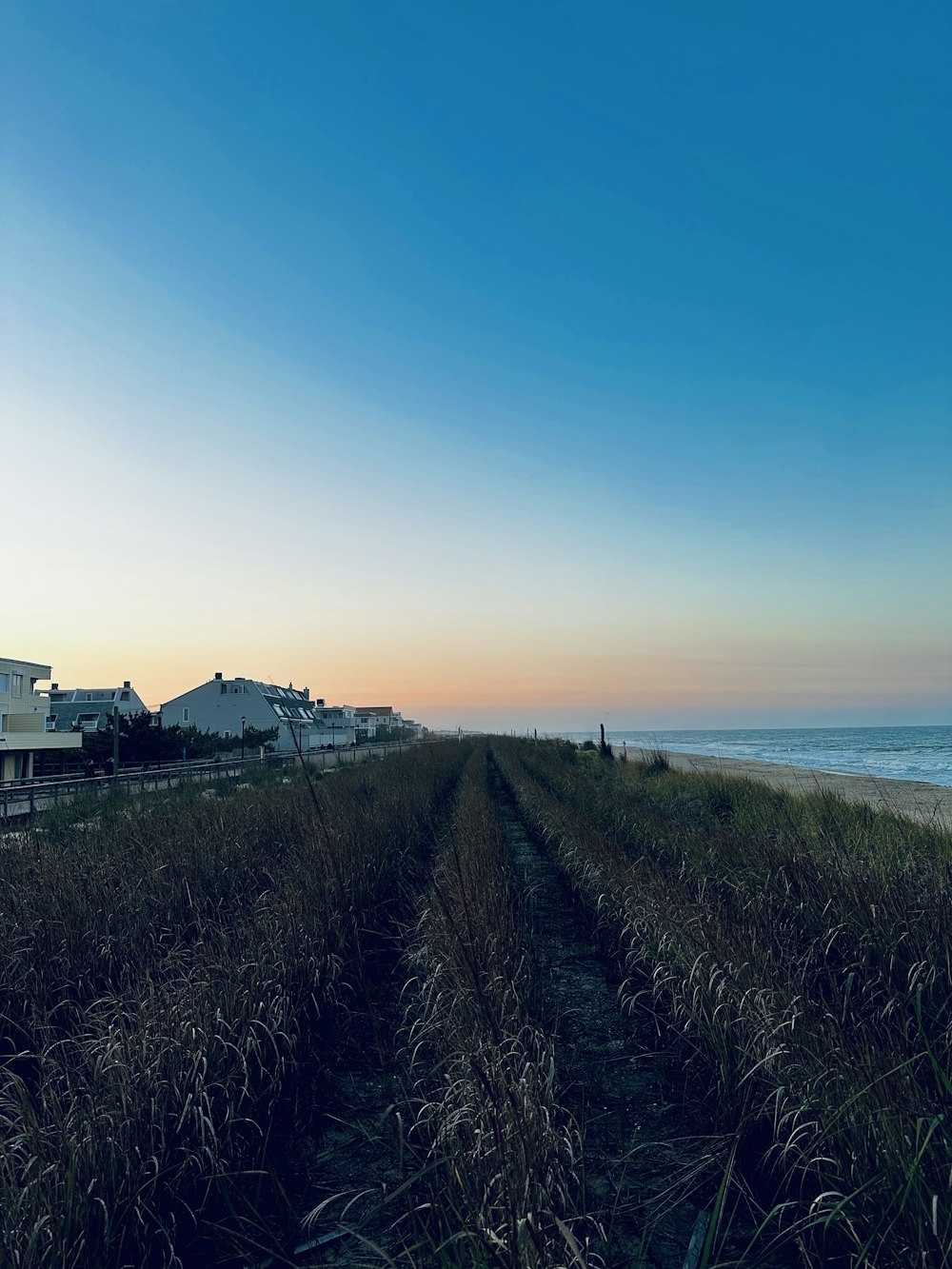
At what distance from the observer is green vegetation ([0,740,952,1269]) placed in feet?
7.85

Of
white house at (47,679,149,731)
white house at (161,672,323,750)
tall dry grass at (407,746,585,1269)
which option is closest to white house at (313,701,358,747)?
white house at (161,672,323,750)

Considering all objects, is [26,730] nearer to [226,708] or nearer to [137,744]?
[137,744]

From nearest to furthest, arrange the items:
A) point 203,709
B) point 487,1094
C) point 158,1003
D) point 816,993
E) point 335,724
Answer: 1. point 487,1094
2. point 158,1003
3. point 816,993
4. point 203,709
5. point 335,724

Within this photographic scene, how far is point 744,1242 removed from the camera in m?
2.76

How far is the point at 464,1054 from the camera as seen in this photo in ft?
10.00

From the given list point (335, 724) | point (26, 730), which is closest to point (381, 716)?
point (335, 724)

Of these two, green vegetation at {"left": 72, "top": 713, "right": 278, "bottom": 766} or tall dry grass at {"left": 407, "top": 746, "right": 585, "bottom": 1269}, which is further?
green vegetation at {"left": 72, "top": 713, "right": 278, "bottom": 766}

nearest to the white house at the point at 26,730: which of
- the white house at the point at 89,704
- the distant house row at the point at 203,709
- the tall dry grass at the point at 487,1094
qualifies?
the distant house row at the point at 203,709

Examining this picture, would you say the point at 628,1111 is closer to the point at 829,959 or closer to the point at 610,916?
the point at 829,959

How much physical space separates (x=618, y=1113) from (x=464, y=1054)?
1.10 metres

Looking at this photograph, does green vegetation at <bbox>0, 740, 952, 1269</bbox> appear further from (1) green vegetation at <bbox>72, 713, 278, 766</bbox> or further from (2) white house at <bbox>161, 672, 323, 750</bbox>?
(2) white house at <bbox>161, 672, 323, 750</bbox>

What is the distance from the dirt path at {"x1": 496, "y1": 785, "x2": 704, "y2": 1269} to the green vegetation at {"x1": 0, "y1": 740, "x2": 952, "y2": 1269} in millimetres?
23

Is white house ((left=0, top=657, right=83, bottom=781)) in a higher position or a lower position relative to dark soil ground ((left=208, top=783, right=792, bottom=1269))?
higher

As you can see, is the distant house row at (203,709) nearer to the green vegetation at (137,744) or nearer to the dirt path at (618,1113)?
the green vegetation at (137,744)
